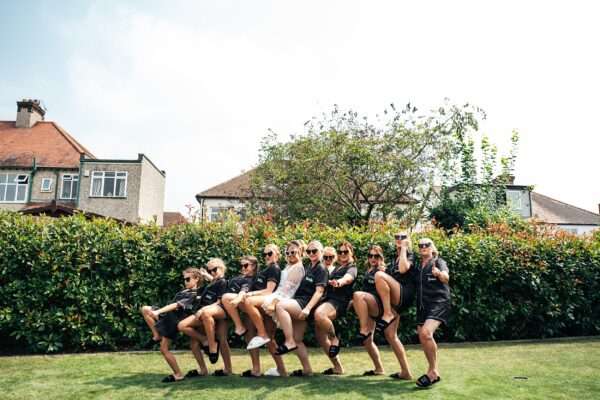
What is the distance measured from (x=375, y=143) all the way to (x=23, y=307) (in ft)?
57.4

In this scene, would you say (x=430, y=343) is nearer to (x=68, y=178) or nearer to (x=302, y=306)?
(x=302, y=306)

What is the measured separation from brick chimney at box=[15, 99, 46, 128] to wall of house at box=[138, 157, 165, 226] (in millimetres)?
11793

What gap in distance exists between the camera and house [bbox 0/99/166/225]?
36188mm

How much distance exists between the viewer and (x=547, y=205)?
172ft

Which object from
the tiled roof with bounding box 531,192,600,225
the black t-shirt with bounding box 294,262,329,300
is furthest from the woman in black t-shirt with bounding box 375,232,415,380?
the tiled roof with bounding box 531,192,600,225

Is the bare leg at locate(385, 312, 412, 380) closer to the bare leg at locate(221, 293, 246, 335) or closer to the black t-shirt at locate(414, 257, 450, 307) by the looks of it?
the black t-shirt at locate(414, 257, 450, 307)

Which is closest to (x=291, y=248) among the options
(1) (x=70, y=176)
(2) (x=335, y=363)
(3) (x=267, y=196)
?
(2) (x=335, y=363)

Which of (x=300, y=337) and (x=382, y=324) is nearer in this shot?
(x=382, y=324)

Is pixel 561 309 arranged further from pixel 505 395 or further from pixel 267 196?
pixel 267 196

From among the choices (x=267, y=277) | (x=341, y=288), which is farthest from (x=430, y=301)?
(x=267, y=277)

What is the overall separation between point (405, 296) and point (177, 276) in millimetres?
→ 5102

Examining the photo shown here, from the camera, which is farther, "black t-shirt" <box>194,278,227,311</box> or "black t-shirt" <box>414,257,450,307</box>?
"black t-shirt" <box>194,278,227,311</box>

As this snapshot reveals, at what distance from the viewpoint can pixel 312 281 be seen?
688 centimetres

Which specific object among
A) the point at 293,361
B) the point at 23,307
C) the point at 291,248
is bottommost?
the point at 293,361
